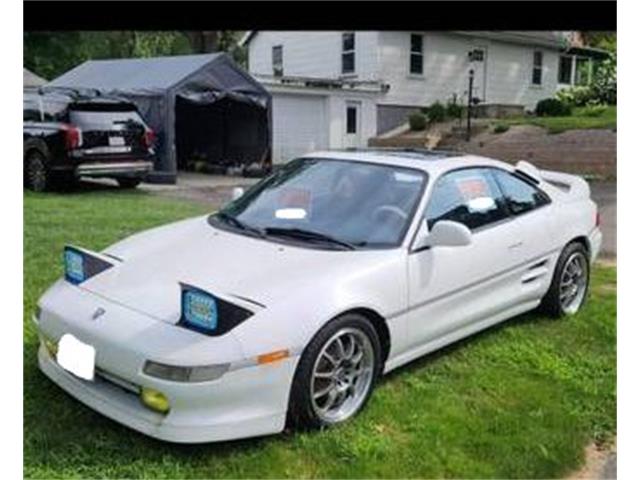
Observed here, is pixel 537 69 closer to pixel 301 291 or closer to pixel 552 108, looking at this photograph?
pixel 552 108

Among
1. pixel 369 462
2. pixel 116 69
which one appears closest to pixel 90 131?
pixel 116 69

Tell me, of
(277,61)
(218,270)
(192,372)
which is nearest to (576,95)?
(277,61)

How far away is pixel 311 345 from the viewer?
101 inches

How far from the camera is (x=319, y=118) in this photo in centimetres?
481

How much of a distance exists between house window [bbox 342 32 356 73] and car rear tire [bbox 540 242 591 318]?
1787 millimetres

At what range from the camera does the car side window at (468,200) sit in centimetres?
336

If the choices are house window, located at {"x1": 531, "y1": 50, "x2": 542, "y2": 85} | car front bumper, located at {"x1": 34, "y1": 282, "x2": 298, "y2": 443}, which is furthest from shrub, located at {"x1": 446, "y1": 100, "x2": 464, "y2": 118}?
car front bumper, located at {"x1": 34, "y1": 282, "x2": 298, "y2": 443}

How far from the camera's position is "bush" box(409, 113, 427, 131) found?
14.7 feet

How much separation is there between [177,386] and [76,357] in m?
0.53

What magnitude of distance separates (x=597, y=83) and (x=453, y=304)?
1.53 metres

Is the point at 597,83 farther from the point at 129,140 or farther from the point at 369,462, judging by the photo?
the point at 129,140

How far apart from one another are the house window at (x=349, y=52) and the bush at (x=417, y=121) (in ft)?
1.71

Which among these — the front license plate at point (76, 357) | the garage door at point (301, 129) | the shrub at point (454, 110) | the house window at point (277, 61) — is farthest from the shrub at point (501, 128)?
the front license plate at point (76, 357)

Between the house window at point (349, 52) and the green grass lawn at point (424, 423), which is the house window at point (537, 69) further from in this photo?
the green grass lawn at point (424, 423)
